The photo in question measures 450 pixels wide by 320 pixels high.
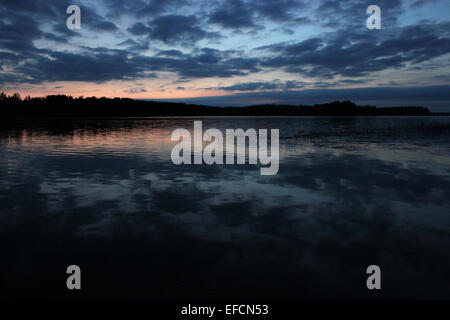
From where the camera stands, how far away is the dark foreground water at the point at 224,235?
5.66 metres

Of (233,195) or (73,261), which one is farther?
(233,195)

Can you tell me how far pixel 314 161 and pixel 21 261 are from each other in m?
17.5

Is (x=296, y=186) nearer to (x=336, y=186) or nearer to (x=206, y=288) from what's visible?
(x=336, y=186)

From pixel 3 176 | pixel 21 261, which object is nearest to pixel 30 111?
pixel 3 176

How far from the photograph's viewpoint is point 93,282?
575 centimetres

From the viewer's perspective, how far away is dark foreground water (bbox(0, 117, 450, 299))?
566 cm

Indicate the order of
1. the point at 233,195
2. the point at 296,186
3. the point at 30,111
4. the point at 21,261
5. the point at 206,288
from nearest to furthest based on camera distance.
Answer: the point at 206,288
the point at 21,261
the point at 233,195
the point at 296,186
the point at 30,111

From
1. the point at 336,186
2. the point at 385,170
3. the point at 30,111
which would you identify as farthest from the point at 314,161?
the point at 30,111

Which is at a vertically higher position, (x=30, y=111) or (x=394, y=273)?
(x=30, y=111)

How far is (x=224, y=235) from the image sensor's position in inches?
310

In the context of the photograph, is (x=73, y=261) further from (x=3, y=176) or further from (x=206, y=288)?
(x=3, y=176)

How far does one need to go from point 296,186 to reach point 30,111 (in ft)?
656
